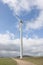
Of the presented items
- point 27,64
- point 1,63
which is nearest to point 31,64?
point 27,64

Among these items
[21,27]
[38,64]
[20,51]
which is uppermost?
[21,27]

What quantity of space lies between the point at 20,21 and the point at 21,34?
564 cm

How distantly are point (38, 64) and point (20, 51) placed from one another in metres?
16.3

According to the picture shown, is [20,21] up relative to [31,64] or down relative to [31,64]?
up

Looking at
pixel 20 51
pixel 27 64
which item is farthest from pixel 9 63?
pixel 20 51

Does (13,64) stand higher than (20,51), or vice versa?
(20,51)

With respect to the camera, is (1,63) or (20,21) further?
(20,21)

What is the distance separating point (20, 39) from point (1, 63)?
2047cm

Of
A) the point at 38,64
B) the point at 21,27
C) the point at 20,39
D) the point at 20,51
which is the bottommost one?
the point at 38,64

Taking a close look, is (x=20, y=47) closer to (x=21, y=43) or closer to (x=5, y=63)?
(x=21, y=43)

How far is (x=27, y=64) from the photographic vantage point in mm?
58531

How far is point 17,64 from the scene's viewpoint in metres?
58.0

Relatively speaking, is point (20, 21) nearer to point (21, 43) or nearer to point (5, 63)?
point (21, 43)

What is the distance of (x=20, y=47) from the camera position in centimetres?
7494
